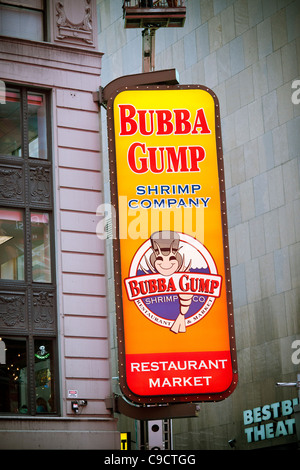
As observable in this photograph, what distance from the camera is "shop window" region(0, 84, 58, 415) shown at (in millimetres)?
21922

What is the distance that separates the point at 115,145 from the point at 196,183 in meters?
2.13

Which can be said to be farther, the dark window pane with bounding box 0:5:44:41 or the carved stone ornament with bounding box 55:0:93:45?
the carved stone ornament with bounding box 55:0:93:45

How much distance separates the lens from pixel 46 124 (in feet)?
78.7

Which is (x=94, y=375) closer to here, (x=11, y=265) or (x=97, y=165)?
(x=11, y=265)

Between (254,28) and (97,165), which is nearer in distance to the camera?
(97,165)

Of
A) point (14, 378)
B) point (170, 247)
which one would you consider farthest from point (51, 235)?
point (14, 378)

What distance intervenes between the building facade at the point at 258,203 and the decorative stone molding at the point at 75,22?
55.4 feet

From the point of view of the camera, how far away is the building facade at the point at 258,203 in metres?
39.6

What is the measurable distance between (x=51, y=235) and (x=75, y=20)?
5756mm

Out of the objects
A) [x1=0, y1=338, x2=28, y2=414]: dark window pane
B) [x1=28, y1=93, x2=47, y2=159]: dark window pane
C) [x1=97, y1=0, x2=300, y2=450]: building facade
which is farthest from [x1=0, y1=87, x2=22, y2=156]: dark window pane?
[x1=97, y1=0, x2=300, y2=450]: building facade

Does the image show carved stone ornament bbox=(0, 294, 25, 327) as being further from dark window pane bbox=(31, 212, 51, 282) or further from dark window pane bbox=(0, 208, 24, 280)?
dark window pane bbox=(31, 212, 51, 282)

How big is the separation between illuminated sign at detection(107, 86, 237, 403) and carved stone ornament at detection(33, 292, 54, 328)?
1.77m

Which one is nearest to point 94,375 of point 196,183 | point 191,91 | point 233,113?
point 196,183

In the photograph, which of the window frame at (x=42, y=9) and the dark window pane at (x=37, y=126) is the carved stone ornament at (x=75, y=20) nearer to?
the window frame at (x=42, y=9)
